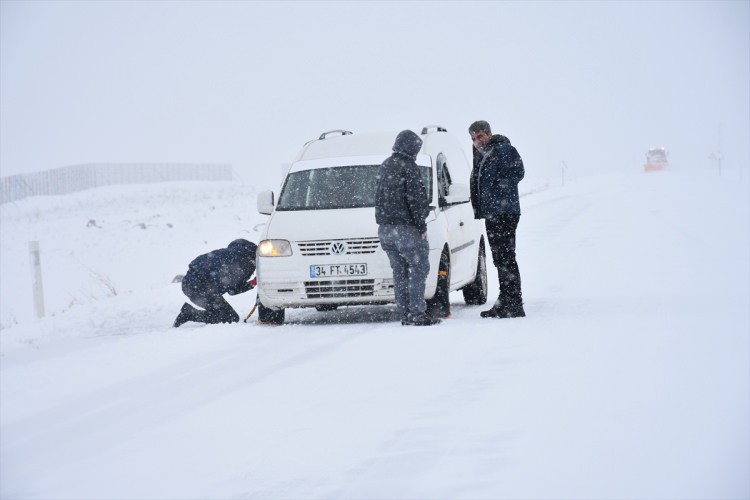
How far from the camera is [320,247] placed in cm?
968

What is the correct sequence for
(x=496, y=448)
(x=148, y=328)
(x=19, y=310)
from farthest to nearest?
(x=19, y=310) → (x=148, y=328) → (x=496, y=448)

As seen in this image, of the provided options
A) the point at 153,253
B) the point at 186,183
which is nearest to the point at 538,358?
the point at 153,253

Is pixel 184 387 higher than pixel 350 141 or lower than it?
lower

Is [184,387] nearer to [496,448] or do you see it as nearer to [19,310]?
[496,448]

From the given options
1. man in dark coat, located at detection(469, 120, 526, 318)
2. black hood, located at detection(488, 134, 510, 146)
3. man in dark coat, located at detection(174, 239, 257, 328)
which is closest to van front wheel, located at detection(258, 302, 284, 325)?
man in dark coat, located at detection(174, 239, 257, 328)

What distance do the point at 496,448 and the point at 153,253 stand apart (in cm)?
2344

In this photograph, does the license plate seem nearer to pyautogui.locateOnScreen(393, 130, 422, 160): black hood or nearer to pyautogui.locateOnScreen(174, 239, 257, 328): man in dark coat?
pyautogui.locateOnScreen(174, 239, 257, 328): man in dark coat

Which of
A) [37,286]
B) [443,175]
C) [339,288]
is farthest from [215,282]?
[37,286]

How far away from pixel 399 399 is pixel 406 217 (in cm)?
342

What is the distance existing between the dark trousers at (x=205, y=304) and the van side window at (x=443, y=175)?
265 centimetres

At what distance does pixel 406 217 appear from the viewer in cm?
920

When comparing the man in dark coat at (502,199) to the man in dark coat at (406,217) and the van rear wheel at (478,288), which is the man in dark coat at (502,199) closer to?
the man in dark coat at (406,217)

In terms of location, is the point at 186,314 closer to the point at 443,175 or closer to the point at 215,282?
the point at 215,282

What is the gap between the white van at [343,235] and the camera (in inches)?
380
